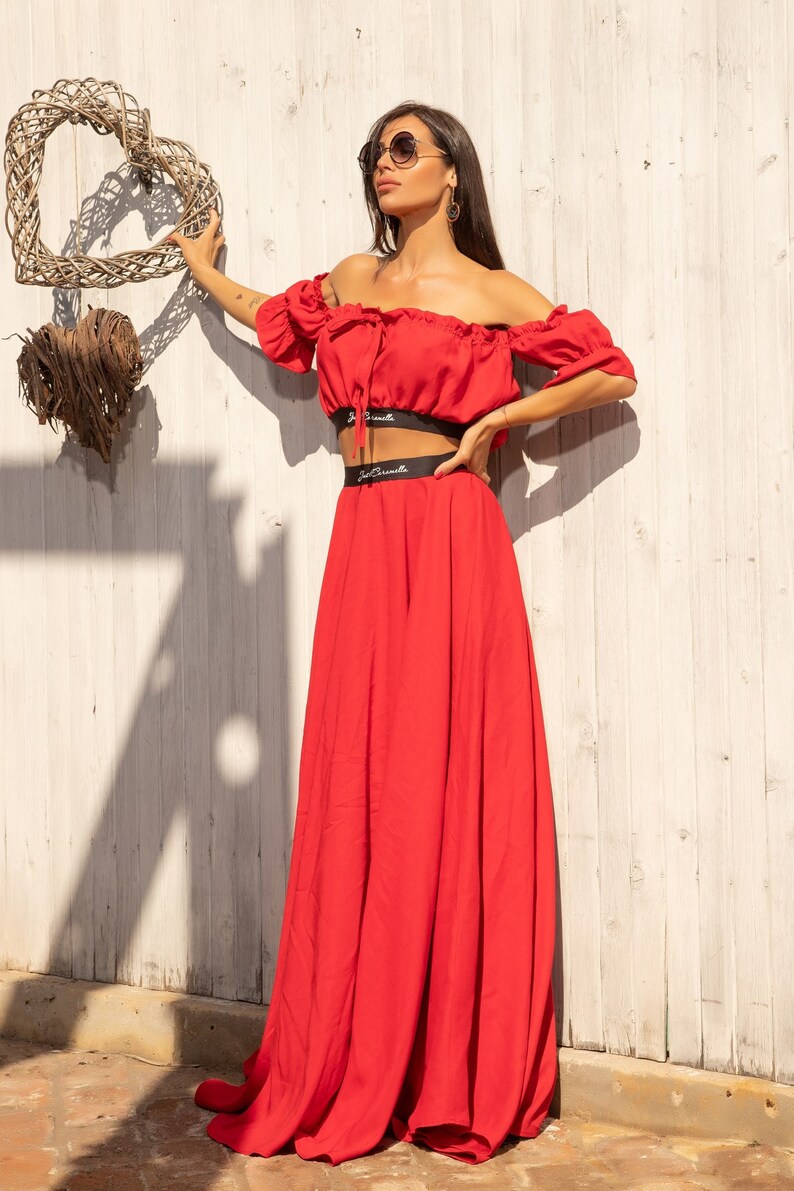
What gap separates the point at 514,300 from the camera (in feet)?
10.8

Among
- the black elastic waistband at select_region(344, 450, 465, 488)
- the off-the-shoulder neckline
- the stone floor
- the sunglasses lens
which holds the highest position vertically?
the sunglasses lens

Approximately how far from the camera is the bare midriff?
331 cm

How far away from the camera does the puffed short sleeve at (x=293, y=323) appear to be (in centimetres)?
348

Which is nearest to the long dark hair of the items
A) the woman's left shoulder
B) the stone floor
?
the woman's left shoulder

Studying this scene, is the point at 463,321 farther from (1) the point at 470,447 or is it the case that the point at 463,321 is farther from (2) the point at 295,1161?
(2) the point at 295,1161

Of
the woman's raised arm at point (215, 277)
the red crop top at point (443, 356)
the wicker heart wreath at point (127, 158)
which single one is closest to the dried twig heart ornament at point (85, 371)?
the wicker heart wreath at point (127, 158)

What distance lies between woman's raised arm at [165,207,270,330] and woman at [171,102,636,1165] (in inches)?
15.5

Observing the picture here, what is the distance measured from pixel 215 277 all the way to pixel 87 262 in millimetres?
362

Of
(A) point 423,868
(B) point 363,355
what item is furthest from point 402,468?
(A) point 423,868

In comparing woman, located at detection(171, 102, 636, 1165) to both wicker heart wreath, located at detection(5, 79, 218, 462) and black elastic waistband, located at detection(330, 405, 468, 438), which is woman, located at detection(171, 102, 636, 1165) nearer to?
black elastic waistband, located at detection(330, 405, 468, 438)

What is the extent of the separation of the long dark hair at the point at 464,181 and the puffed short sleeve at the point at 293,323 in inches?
13.2

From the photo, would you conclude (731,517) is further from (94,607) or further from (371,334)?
(94,607)

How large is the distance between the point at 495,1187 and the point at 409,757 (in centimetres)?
99

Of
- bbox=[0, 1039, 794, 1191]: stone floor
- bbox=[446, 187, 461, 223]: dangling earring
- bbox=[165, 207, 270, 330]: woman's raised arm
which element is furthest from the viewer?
bbox=[165, 207, 270, 330]: woman's raised arm
